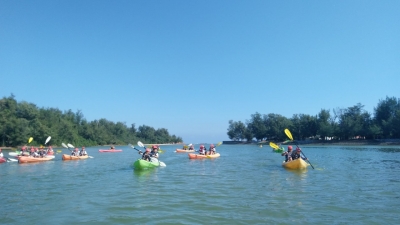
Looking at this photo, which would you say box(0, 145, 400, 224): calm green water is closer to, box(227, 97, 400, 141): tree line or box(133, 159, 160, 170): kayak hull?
box(133, 159, 160, 170): kayak hull

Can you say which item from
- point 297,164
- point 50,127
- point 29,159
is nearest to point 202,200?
point 297,164

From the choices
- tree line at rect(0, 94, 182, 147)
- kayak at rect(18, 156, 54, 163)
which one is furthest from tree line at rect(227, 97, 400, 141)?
kayak at rect(18, 156, 54, 163)

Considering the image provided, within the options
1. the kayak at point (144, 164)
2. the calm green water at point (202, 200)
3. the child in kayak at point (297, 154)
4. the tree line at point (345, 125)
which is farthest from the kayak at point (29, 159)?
the tree line at point (345, 125)

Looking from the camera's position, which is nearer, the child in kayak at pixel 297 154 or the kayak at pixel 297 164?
the kayak at pixel 297 164

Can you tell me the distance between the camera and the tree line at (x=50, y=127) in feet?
184

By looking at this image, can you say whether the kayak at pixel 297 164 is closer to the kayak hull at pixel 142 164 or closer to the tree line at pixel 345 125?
the kayak hull at pixel 142 164

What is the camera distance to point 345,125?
74.8 m

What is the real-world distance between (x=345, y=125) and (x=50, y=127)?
6811 centimetres

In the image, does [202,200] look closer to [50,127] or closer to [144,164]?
[144,164]

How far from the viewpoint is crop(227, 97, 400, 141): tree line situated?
69312 mm

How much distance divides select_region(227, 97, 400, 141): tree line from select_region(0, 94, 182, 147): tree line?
168 ft

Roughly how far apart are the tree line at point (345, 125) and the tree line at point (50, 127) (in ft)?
168

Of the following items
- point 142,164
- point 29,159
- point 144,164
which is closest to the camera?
point 142,164

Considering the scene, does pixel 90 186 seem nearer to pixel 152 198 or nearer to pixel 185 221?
pixel 152 198
